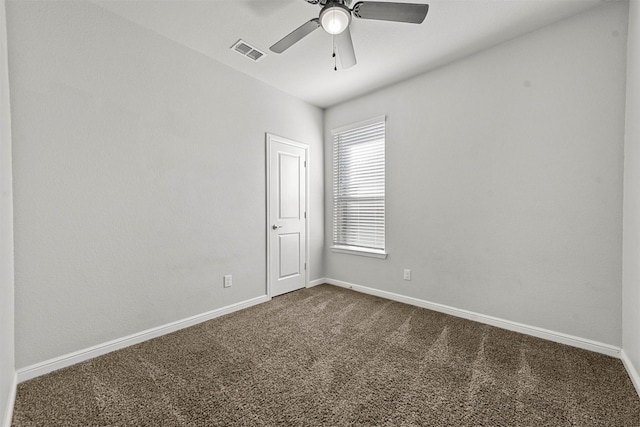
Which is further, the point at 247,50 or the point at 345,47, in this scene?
the point at 247,50

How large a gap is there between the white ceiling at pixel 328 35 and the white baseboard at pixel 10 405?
106 inches

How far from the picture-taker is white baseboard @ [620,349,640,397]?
5.65ft

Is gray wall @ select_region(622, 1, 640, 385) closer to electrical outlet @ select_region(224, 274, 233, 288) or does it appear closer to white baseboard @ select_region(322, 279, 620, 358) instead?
white baseboard @ select_region(322, 279, 620, 358)

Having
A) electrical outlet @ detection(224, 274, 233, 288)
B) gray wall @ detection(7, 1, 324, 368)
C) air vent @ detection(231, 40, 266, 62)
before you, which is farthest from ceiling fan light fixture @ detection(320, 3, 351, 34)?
electrical outlet @ detection(224, 274, 233, 288)

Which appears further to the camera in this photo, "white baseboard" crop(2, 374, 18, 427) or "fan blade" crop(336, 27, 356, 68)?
"fan blade" crop(336, 27, 356, 68)

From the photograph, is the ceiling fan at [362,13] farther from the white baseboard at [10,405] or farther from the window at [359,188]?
the white baseboard at [10,405]

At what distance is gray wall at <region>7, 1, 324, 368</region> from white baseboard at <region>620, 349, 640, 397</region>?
3168 mm

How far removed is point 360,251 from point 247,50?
265cm

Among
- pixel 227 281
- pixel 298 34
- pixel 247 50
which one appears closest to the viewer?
pixel 298 34

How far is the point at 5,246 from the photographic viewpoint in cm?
156

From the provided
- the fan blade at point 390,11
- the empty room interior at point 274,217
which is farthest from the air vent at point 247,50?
the fan blade at point 390,11

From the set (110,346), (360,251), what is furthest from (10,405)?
(360,251)

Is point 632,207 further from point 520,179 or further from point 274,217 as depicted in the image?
point 274,217

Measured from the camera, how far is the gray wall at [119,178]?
189cm
